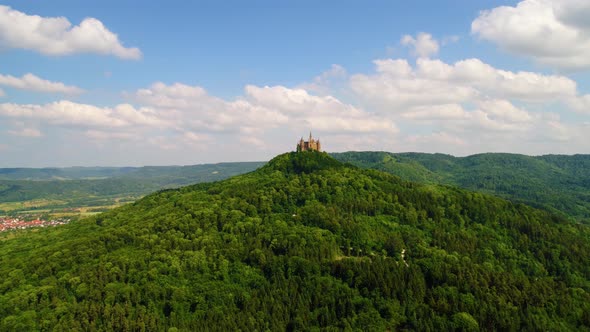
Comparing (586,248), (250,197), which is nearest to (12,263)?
(250,197)

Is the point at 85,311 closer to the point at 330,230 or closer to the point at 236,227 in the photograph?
the point at 236,227

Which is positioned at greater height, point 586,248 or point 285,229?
point 285,229

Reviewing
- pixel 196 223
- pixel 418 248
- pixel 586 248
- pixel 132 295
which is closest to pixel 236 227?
pixel 196 223

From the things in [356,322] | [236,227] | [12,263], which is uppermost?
[236,227]

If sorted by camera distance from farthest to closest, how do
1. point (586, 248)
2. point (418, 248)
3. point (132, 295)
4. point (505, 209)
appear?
1. point (505, 209)
2. point (586, 248)
3. point (418, 248)
4. point (132, 295)

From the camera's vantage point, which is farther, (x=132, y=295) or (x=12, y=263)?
(x=12, y=263)

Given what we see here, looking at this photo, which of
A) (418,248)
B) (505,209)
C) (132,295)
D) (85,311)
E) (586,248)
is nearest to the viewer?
(85,311)

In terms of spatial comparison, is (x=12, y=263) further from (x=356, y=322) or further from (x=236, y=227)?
(x=356, y=322)
